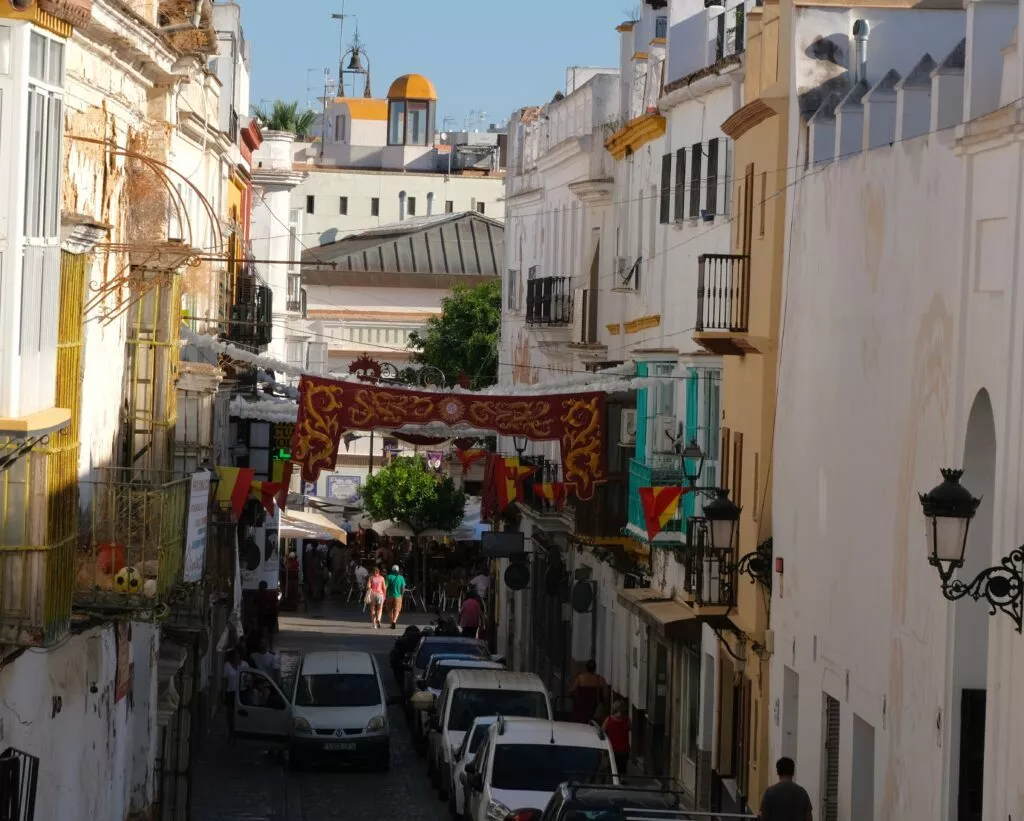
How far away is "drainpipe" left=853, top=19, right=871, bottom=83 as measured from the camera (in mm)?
22312

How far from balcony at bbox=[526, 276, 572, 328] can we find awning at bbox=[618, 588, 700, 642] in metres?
10.9

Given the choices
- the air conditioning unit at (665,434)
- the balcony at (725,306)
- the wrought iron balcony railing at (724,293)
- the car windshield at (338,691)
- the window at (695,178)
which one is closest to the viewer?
the balcony at (725,306)

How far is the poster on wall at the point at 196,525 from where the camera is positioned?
61.9ft

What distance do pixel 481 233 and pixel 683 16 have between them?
5549cm

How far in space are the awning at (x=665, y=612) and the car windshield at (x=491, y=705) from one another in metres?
1.82

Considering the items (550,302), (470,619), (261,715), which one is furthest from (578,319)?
(261,715)

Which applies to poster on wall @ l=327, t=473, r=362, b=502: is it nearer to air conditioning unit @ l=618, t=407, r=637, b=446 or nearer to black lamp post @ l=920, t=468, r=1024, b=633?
air conditioning unit @ l=618, t=407, r=637, b=446

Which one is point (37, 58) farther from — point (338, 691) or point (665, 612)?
point (338, 691)

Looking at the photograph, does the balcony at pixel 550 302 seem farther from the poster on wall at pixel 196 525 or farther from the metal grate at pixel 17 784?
the metal grate at pixel 17 784

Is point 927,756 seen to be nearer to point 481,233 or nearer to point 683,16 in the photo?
point 683,16

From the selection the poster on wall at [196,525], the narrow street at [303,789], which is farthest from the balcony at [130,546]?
the narrow street at [303,789]

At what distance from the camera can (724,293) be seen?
25.9m

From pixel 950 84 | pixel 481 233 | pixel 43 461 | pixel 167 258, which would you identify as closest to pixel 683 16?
pixel 167 258

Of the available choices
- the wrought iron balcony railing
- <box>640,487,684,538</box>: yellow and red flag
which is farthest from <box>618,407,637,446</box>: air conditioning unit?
the wrought iron balcony railing
